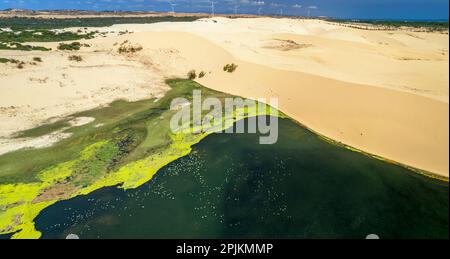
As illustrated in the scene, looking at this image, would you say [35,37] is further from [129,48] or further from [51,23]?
[51,23]

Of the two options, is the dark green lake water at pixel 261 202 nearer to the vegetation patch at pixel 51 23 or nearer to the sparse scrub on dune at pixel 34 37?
the sparse scrub on dune at pixel 34 37

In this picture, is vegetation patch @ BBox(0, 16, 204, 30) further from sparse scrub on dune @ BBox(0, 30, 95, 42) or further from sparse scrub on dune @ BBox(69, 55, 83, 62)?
sparse scrub on dune @ BBox(69, 55, 83, 62)

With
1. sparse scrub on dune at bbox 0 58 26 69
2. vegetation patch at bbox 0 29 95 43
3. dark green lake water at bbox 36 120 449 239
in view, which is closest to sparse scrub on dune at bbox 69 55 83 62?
sparse scrub on dune at bbox 0 58 26 69

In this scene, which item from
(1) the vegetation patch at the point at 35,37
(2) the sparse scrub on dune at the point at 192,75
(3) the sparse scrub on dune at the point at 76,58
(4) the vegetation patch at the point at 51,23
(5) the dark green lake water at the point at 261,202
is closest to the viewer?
(5) the dark green lake water at the point at 261,202

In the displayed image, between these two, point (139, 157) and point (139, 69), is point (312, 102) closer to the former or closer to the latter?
point (139, 157)

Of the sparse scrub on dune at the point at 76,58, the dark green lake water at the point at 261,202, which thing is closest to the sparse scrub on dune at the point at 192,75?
the sparse scrub on dune at the point at 76,58

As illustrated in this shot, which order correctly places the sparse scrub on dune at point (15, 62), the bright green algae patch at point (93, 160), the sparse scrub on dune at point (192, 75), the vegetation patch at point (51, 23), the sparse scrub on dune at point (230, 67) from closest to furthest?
the bright green algae patch at point (93, 160), the sparse scrub on dune at point (15, 62), the sparse scrub on dune at point (230, 67), the sparse scrub on dune at point (192, 75), the vegetation patch at point (51, 23)
